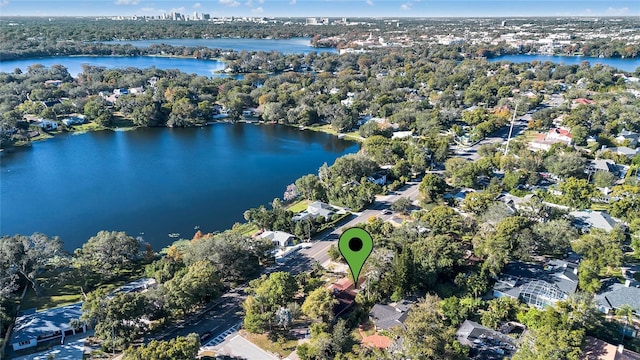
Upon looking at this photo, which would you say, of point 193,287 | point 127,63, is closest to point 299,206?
point 193,287

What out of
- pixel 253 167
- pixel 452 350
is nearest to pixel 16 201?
pixel 253 167

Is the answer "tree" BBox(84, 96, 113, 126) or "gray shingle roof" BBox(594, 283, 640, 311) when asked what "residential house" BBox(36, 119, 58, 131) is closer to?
"tree" BBox(84, 96, 113, 126)

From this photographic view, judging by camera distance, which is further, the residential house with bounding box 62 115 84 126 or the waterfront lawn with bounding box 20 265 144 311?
the residential house with bounding box 62 115 84 126

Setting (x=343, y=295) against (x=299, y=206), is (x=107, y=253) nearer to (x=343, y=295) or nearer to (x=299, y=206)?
(x=343, y=295)

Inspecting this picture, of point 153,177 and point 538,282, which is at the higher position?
point 153,177

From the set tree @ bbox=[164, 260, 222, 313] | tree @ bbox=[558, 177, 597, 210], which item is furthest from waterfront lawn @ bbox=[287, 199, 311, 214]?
tree @ bbox=[558, 177, 597, 210]

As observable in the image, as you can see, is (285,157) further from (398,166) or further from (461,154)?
(461,154)
